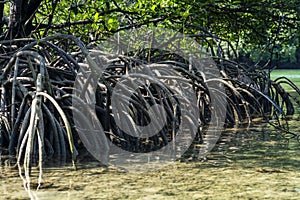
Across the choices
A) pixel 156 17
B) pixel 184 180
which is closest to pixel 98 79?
pixel 184 180

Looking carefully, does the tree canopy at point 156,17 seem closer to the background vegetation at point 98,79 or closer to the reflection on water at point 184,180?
the background vegetation at point 98,79

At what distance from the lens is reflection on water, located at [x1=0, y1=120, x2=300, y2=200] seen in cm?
322

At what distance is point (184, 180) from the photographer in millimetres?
3559

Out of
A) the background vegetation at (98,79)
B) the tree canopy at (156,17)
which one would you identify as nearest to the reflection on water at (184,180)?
the background vegetation at (98,79)

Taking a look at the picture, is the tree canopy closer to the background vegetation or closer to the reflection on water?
the background vegetation

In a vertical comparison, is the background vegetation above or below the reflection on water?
above

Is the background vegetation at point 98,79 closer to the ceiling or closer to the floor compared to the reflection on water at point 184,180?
closer to the ceiling

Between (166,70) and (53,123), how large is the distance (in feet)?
7.16

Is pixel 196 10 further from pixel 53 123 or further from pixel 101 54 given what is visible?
pixel 53 123

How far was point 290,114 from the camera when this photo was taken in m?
7.49

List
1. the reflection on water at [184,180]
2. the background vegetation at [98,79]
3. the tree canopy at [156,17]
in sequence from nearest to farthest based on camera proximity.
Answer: the reflection on water at [184,180]
the background vegetation at [98,79]
the tree canopy at [156,17]

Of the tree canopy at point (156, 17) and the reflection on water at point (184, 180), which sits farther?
the tree canopy at point (156, 17)

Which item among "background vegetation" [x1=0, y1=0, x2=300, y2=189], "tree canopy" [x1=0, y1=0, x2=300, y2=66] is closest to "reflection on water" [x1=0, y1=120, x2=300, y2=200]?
"background vegetation" [x1=0, y1=0, x2=300, y2=189]

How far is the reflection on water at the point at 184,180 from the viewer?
10.6 feet
